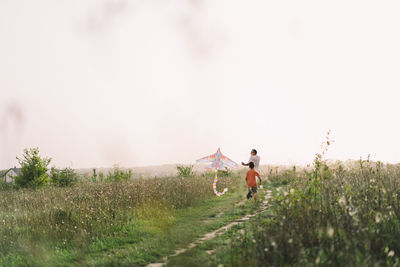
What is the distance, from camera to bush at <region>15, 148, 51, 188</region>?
2131 centimetres

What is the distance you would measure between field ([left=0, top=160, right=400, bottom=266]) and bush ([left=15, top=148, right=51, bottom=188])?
26.8 ft

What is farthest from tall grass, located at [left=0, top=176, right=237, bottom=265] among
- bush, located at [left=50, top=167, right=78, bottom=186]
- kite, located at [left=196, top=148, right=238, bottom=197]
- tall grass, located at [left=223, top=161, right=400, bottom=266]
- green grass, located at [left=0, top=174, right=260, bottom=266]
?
bush, located at [left=50, top=167, right=78, bottom=186]

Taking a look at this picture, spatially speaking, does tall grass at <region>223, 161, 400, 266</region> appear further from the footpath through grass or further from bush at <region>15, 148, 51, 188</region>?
bush at <region>15, 148, 51, 188</region>

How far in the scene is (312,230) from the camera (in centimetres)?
591

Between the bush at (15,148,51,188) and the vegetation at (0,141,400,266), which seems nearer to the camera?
the vegetation at (0,141,400,266)

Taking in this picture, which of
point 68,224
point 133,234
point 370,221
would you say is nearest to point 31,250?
point 68,224

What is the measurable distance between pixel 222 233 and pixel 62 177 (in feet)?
62.8

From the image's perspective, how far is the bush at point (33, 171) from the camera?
69.9 ft

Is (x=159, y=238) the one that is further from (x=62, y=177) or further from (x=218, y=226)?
(x=62, y=177)

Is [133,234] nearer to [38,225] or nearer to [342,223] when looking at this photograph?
[38,225]

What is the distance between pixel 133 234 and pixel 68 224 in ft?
6.88

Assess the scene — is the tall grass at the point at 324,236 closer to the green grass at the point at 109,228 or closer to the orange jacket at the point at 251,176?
the green grass at the point at 109,228

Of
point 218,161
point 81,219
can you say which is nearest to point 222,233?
point 81,219

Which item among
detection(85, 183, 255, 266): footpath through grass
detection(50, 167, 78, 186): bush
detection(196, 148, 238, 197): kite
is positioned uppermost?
detection(196, 148, 238, 197): kite
